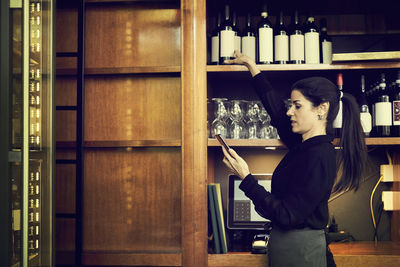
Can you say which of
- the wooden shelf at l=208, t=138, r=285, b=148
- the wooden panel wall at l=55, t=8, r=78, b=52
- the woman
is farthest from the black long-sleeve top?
the wooden panel wall at l=55, t=8, r=78, b=52

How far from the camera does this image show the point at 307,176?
1.76 m

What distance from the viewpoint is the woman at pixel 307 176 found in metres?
1.76

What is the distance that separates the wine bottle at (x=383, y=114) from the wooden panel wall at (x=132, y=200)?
94 centimetres

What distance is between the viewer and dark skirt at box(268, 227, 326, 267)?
72.3 inches

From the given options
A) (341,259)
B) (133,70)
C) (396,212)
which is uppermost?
(133,70)

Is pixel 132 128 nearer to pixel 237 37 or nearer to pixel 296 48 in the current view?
pixel 237 37

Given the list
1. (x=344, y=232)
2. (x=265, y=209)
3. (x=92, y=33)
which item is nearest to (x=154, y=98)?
A: (x=92, y=33)

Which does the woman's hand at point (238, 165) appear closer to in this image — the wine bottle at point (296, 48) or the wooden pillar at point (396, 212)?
the wine bottle at point (296, 48)

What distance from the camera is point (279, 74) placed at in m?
2.25

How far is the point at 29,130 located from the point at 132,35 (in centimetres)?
88

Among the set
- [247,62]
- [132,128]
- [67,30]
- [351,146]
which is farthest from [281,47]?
[67,30]

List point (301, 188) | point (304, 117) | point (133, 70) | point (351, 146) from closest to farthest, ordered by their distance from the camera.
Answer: point (301, 188), point (304, 117), point (351, 146), point (133, 70)

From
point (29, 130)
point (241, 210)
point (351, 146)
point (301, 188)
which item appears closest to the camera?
point (29, 130)

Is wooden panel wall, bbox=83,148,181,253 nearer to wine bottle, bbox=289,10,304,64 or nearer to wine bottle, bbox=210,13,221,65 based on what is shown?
wine bottle, bbox=210,13,221,65
